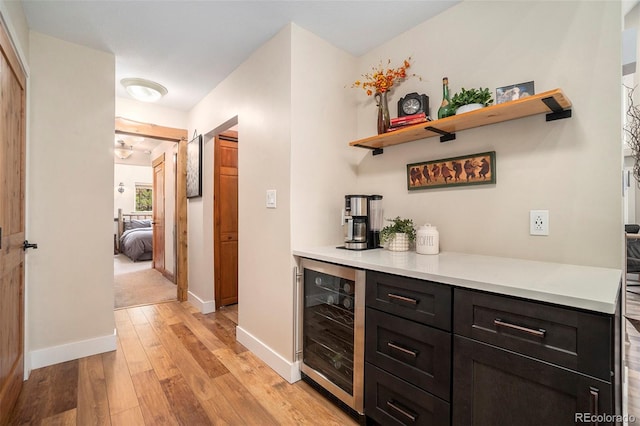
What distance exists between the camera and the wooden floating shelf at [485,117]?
54.5 inches

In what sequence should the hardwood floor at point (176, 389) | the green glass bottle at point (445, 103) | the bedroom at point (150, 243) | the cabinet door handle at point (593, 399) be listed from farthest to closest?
the bedroom at point (150, 243), the green glass bottle at point (445, 103), the hardwood floor at point (176, 389), the cabinet door handle at point (593, 399)

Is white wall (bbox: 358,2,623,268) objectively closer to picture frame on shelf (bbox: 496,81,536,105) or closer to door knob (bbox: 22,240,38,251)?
picture frame on shelf (bbox: 496,81,536,105)

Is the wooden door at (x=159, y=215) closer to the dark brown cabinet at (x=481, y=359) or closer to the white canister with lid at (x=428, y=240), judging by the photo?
the white canister with lid at (x=428, y=240)

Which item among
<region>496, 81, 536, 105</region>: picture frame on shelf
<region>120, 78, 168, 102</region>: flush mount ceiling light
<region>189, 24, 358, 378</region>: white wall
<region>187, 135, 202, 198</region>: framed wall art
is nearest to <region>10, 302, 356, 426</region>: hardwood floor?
<region>189, 24, 358, 378</region>: white wall

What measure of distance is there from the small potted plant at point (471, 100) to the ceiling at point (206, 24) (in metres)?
0.65

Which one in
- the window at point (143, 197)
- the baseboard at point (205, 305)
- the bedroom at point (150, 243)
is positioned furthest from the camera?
the window at point (143, 197)

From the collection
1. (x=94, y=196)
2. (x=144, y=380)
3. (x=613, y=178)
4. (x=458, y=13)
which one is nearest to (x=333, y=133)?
(x=458, y=13)

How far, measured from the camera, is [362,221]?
2.02 metres

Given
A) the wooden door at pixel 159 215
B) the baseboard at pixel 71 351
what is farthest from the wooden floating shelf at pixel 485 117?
the wooden door at pixel 159 215

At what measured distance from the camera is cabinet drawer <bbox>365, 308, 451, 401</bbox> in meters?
1.21

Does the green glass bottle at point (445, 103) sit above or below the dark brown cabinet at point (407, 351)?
above

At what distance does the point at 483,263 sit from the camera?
Result: 4.86 feet

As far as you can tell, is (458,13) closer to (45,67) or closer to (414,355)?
(414,355)

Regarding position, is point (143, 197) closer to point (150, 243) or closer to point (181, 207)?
point (150, 243)
